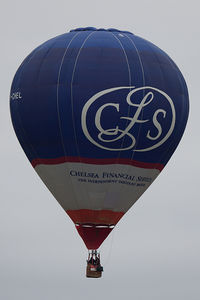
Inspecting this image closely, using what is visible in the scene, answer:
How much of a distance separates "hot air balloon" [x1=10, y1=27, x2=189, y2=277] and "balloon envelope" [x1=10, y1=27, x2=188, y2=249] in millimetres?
36

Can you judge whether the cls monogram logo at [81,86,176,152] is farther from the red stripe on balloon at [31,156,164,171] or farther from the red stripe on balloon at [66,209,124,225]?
the red stripe on balloon at [66,209,124,225]

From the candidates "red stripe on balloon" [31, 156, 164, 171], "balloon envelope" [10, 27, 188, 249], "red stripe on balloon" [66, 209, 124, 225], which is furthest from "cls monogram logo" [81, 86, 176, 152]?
"red stripe on balloon" [66, 209, 124, 225]

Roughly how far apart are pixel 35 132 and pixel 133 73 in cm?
418

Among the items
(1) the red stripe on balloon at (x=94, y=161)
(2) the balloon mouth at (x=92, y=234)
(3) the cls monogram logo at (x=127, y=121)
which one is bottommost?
(2) the balloon mouth at (x=92, y=234)

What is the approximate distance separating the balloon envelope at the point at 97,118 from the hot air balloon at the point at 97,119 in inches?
1.4

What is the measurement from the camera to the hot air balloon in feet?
335

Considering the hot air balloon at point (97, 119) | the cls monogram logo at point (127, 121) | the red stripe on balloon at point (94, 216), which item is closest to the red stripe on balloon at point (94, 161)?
the hot air balloon at point (97, 119)

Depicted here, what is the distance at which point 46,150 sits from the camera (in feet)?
338

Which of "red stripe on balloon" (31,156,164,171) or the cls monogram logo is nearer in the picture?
the cls monogram logo

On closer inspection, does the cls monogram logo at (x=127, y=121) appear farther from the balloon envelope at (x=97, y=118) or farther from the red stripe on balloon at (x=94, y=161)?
the red stripe on balloon at (x=94, y=161)

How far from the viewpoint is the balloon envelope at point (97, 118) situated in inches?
4018

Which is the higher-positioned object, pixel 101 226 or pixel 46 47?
pixel 46 47

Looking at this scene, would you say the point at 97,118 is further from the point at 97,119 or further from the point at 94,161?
the point at 94,161

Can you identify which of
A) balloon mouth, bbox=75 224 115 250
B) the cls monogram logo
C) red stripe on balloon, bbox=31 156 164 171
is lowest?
balloon mouth, bbox=75 224 115 250
